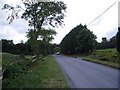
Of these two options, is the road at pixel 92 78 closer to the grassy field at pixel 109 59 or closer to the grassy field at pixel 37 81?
the grassy field at pixel 37 81

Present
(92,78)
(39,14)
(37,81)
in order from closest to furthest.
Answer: (37,81), (92,78), (39,14)

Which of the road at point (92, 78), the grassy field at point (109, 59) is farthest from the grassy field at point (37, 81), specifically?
the grassy field at point (109, 59)

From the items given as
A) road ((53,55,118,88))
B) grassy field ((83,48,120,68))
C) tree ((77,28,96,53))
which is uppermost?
tree ((77,28,96,53))

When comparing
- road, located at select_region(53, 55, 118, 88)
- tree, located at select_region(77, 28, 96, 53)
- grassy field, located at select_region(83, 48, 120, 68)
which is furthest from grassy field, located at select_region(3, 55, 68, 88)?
tree, located at select_region(77, 28, 96, 53)

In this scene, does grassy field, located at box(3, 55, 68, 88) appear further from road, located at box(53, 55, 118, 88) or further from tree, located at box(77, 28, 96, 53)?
tree, located at box(77, 28, 96, 53)

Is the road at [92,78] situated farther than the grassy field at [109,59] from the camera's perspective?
No

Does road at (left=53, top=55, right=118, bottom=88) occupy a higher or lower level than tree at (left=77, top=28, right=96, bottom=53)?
lower

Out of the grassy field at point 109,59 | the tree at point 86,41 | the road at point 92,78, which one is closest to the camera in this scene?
the road at point 92,78

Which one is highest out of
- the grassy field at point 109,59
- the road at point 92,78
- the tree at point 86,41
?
the tree at point 86,41

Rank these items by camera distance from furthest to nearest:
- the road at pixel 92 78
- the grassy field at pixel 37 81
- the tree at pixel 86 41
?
the tree at pixel 86 41 → the road at pixel 92 78 → the grassy field at pixel 37 81

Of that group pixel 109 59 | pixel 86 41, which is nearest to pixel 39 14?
pixel 109 59

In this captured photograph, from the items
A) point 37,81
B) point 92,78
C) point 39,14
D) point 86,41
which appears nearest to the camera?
point 37,81

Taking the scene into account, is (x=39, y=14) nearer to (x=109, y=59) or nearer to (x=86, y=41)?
(x=109, y=59)

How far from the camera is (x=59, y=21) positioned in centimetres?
4234
